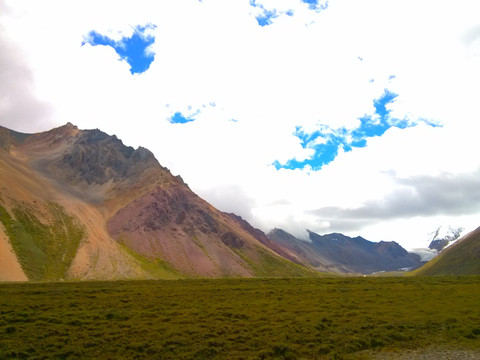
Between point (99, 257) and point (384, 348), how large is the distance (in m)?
167

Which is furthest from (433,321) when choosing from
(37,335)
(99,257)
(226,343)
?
(99,257)

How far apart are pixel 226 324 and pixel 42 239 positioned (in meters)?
158

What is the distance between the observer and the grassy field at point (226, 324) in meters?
28.8

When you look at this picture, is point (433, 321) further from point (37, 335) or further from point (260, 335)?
point (37, 335)

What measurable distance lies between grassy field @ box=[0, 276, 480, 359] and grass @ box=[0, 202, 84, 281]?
91571mm

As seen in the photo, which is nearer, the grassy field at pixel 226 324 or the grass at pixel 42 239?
the grassy field at pixel 226 324

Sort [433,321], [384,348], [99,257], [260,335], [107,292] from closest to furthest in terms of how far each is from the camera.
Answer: [384,348] < [260,335] < [433,321] < [107,292] < [99,257]

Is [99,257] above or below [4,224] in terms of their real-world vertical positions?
below

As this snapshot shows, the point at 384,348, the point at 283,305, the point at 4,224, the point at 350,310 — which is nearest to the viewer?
the point at 384,348

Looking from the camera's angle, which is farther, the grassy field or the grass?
the grass

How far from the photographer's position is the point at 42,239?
534 ft

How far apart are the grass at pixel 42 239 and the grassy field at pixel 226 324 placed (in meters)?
91.6

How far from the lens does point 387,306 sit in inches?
1902

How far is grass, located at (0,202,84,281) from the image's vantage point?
136 meters
